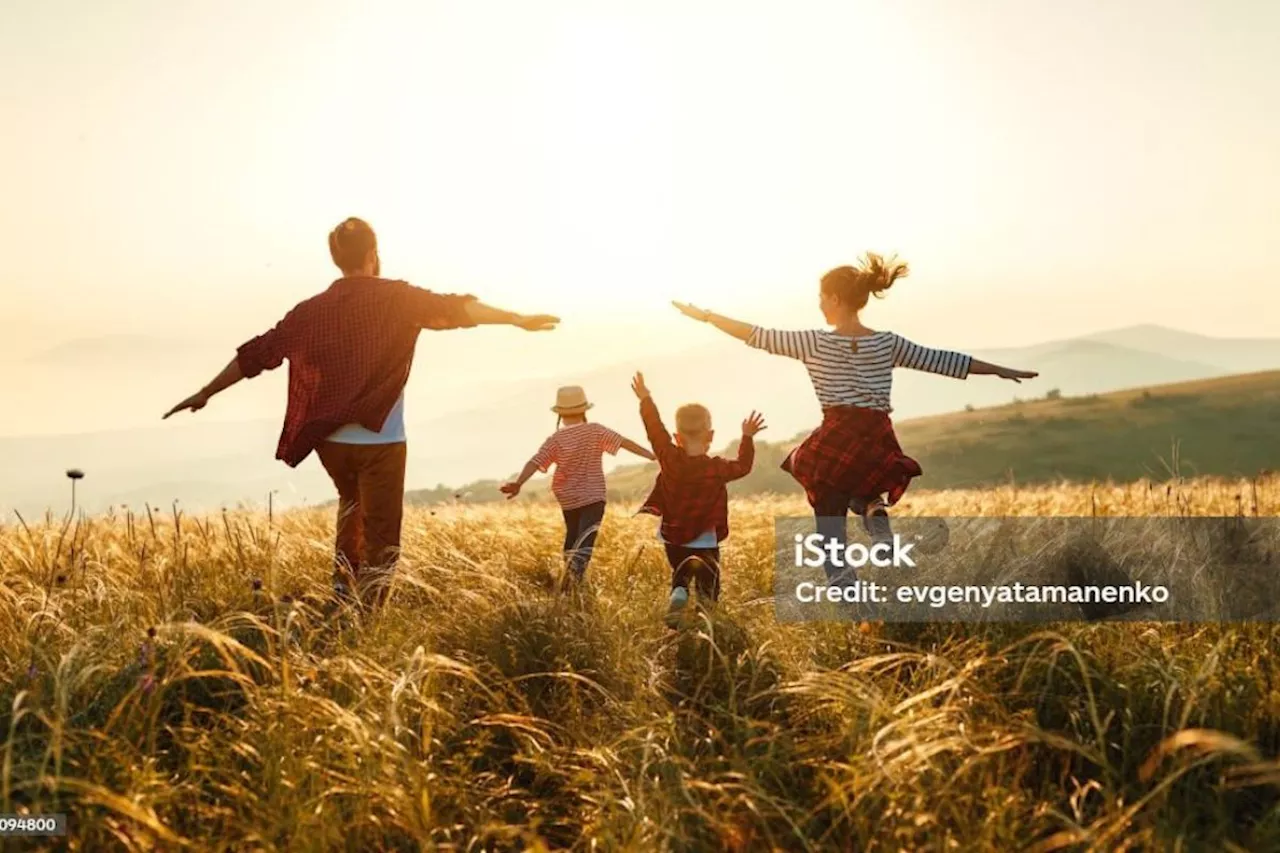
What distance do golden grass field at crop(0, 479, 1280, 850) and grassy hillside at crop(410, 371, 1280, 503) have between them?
3833 centimetres

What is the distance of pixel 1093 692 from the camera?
4695 millimetres

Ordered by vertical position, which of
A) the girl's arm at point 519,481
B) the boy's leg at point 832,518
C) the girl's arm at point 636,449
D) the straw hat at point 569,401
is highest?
the straw hat at point 569,401

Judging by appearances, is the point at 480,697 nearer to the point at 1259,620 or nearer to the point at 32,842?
the point at 32,842

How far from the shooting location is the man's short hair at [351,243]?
22.6 ft

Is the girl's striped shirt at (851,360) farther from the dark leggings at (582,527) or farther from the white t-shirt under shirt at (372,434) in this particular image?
the white t-shirt under shirt at (372,434)

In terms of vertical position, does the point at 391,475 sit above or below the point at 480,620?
above

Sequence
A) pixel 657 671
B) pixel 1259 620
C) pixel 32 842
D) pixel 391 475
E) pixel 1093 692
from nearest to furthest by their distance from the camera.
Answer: pixel 32 842 → pixel 1093 692 → pixel 657 671 → pixel 1259 620 → pixel 391 475

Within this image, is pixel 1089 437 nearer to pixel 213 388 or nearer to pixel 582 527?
pixel 582 527

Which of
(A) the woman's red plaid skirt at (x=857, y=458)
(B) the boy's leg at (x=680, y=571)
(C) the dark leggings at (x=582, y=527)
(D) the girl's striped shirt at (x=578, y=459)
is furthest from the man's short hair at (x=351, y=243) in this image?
(A) the woman's red plaid skirt at (x=857, y=458)

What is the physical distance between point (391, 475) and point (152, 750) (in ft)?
9.20

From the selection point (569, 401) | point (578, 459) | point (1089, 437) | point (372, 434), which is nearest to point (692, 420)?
point (578, 459)

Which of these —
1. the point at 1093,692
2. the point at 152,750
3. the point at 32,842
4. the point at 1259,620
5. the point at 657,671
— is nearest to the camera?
the point at 32,842

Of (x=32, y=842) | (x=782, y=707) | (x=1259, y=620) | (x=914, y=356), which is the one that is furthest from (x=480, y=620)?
(x=1259, y=620)

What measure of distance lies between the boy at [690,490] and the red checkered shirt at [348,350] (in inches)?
57.8
